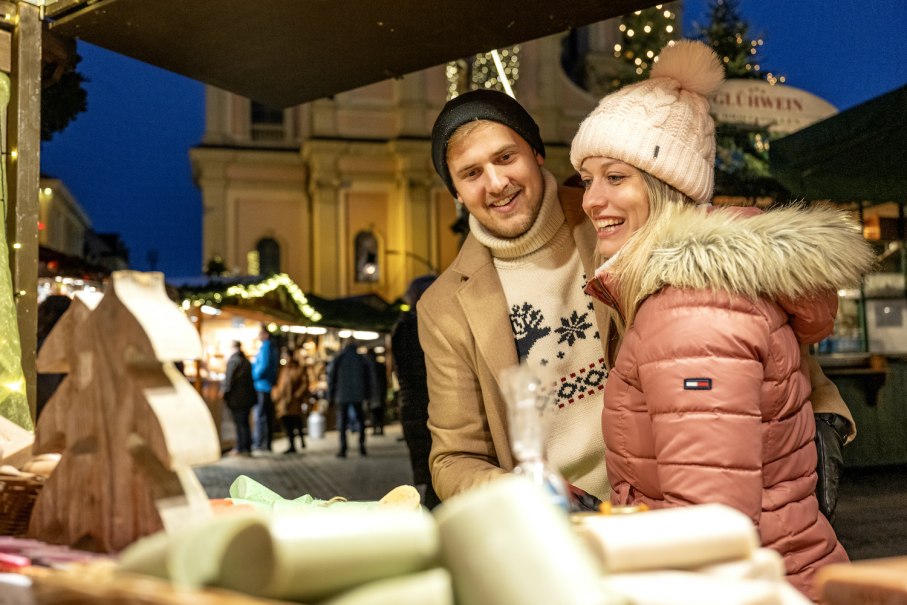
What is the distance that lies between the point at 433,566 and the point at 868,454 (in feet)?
30.9

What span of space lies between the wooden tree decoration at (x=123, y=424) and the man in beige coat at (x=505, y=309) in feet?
4.14

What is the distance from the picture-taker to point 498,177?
2602 millimetres

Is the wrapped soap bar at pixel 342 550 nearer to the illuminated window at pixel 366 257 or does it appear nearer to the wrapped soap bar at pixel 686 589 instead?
the wrapped soap bar at pixel 686 589

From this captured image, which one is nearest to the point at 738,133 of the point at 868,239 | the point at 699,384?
the point at 868,239

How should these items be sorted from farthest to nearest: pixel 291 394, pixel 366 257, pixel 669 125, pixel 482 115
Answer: pixel 366 257
pixel 291 394
pixel 482 115
pixel 669 125

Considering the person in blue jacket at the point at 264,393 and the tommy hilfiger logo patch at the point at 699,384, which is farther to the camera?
the person in blue jacket at the point at 264,393

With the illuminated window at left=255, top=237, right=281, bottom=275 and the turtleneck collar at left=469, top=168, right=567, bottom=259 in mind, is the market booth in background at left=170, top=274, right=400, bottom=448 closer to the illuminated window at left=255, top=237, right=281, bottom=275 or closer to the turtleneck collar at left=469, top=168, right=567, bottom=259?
the illuminated window at left=255, top=237, right=281, bottom=275

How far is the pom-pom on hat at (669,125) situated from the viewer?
2154mm

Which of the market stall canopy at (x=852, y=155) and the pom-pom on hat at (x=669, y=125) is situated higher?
the market stall canopy at (x=852, y=155)

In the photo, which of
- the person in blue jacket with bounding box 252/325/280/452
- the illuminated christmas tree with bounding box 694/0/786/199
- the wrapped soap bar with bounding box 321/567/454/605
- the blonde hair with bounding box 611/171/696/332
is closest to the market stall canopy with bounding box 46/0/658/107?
the blonde hair with bounding box 611/171/696/332

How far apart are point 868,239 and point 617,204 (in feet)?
20.3

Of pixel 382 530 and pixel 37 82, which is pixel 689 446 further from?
pixel 37 82

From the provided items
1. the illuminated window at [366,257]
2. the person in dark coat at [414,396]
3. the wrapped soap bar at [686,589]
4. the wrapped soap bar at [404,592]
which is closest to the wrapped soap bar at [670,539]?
the wrapped soap bar at [686,589]

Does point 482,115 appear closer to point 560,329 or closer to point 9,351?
point 560,329
